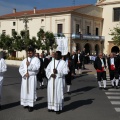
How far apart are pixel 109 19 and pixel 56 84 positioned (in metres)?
48.6

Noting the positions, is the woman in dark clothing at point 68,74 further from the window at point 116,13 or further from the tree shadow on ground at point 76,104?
the window at point 116,13

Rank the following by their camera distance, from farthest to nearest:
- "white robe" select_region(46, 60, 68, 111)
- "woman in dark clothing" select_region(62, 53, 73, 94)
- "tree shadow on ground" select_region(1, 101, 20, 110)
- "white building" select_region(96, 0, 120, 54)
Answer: "white building" select_region(96, 0, 120, 54) < "woman in dark clothing" select_region(62, 53, 73, 94) < "tree shadow on ground" select_region(1, 101, 20, 110) < "white robe" select_region(46, 60, 68, 111)

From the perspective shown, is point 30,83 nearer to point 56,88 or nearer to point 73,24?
point 56,88

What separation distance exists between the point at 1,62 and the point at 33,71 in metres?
1.12

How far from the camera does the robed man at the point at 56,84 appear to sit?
8.34 meters

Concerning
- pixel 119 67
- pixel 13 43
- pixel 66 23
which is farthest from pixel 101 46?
pixel 119 67

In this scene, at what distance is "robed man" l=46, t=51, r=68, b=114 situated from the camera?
8.34 metres

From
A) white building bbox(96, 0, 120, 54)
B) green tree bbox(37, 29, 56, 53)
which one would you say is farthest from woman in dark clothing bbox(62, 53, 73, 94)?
white building bbox(96, 0, 120, 54)

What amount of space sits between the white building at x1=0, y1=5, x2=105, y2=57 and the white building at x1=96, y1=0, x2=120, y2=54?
0.78 m

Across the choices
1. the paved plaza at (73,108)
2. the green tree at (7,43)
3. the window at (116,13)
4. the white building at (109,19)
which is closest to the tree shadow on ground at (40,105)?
the paved plaza at (73,108)

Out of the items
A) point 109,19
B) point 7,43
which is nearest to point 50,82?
point 7,43

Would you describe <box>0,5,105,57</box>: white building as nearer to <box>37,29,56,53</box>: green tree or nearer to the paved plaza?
<box>37,29,56,53</box>: green tree

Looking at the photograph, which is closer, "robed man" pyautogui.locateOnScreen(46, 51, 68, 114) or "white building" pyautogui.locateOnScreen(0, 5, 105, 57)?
"robed man" pyautogui.locateOnScreen(46, 51, 68, 114)

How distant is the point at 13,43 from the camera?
48.5 m
